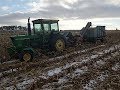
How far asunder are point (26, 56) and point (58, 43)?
142 inches

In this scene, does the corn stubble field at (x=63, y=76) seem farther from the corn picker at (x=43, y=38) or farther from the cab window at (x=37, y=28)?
the cab window at (x=37, y=28)

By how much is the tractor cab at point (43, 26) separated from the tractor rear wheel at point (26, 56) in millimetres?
2943

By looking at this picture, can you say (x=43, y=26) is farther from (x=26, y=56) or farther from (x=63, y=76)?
(x=63, y=76)

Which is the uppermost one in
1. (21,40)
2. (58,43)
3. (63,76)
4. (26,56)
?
(21,40)

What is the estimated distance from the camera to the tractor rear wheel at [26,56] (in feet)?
59.1

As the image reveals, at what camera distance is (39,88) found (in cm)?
1057

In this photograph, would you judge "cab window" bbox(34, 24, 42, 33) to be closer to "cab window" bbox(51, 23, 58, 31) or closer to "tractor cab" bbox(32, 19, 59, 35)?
"tractor cab" bbox(32, 19, 59, 35)

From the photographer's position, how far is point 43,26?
20.5 m

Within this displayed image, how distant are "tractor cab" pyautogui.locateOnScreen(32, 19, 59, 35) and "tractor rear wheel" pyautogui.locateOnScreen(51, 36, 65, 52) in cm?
71

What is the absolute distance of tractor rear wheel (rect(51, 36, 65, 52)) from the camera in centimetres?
2073

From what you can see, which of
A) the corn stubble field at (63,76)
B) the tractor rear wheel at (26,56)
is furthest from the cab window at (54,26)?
the corn stubble field at (63,76)

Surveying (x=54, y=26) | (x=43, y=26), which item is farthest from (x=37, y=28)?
(x=54, y=26)

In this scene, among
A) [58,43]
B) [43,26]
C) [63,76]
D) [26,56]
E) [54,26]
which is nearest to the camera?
[63,76]

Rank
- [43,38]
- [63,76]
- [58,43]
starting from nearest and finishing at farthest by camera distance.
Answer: [63,76] → [43,38] → [58,43]
